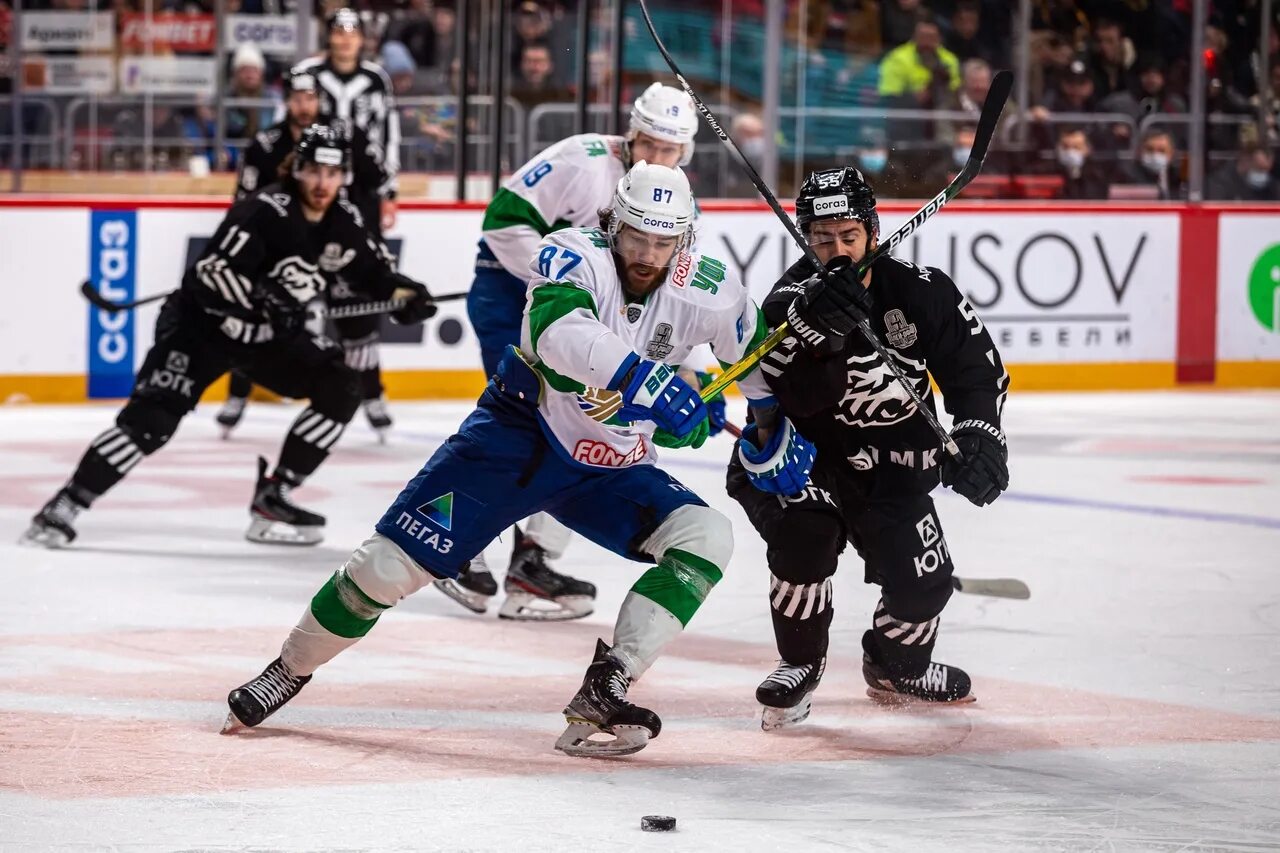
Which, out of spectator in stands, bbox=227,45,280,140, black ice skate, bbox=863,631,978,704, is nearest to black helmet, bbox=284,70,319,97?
spectator in stands, bbox=227,45,280,140

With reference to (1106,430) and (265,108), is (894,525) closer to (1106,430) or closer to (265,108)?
(1106,430)

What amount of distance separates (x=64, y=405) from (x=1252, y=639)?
20.0 ft

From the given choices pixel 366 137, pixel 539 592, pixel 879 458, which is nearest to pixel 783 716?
pixel 879 458

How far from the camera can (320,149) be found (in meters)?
6.13

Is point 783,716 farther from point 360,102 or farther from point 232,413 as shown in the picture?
point 360,102

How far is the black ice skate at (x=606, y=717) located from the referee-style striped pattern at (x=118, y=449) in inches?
106

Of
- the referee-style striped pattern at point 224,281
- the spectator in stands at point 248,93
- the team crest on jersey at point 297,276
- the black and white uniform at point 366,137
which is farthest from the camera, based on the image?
the spectator in stands at point 248,93

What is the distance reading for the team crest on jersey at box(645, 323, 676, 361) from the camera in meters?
3.82

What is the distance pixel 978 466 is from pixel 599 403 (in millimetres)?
743

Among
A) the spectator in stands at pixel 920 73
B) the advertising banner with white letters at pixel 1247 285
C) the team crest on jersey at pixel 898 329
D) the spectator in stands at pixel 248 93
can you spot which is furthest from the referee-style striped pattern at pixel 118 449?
the advertising banner with white letters at pixel 1247 285

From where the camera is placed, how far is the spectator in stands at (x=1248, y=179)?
443 inches

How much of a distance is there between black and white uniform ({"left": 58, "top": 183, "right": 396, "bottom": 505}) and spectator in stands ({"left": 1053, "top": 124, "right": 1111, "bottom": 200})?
5.65 m

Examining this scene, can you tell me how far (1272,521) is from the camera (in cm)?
684

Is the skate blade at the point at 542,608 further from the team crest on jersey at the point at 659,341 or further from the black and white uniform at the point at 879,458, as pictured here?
the team crest on jersey at the point at 659,341
